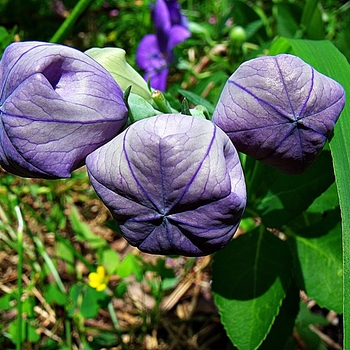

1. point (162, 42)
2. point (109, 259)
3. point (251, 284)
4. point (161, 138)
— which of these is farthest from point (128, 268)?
point (161, 138)

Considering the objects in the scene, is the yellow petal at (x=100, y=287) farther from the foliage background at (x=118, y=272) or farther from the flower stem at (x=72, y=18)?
the flower stem at (x=72, y=18)

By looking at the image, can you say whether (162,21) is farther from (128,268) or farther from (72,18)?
(128,268)

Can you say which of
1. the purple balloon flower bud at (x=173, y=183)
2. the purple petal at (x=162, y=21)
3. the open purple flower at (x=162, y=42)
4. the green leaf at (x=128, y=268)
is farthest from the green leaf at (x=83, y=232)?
the purple balloon flower bud at (x=173, y=183)

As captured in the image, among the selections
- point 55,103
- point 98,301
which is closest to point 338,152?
point 55,103

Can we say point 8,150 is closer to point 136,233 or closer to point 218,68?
point 136,233

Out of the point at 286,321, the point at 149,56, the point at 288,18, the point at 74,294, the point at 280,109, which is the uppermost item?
the point at 280,109

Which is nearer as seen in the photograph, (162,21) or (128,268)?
(128,268)
